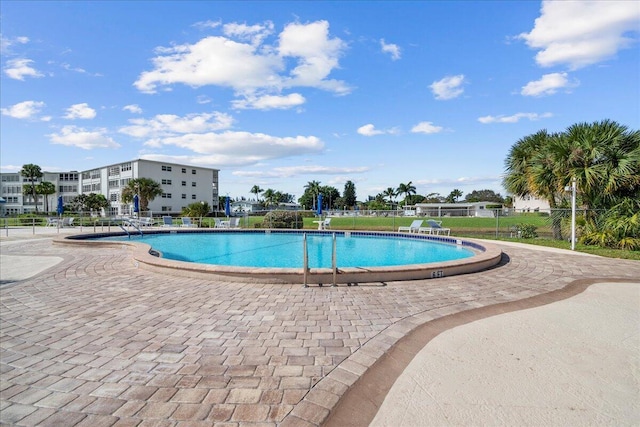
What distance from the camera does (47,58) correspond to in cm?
972

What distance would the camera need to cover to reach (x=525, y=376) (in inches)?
108

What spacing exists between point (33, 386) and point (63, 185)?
75.8 meters

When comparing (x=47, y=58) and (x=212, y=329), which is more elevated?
(x=47, y=58)

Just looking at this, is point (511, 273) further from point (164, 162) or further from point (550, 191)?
point (164, 162)

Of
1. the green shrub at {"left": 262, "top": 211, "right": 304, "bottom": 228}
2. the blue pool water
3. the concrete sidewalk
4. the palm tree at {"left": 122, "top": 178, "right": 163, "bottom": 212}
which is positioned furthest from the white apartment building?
the concrete sidewalk

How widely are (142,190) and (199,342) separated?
4463 cm

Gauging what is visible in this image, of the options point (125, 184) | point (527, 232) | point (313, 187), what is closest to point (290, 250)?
point (527, 232)

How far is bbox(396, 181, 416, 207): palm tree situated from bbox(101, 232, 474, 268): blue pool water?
78.7m

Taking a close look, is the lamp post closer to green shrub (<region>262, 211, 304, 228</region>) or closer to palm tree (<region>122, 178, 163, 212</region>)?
green shrub (<region>262, 211, 304, 228</region>)

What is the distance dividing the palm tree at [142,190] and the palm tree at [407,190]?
219 ft

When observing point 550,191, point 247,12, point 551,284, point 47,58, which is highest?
point 247,12

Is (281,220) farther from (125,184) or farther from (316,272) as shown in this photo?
(125,184)

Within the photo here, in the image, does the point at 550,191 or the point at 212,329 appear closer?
the point at 212,329

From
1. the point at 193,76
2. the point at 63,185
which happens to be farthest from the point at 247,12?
the point at 63,185
